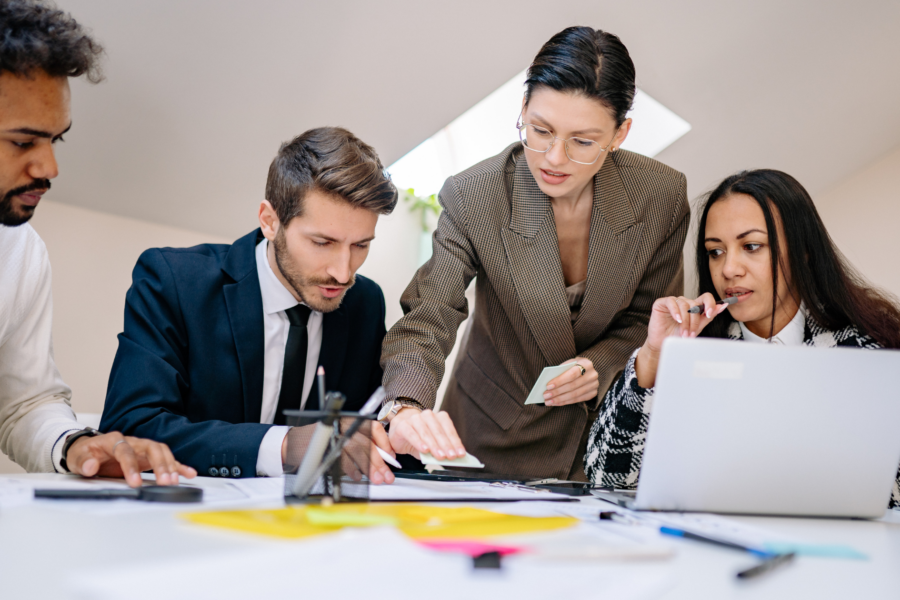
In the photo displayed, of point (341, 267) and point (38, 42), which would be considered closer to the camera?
point (38, 42)

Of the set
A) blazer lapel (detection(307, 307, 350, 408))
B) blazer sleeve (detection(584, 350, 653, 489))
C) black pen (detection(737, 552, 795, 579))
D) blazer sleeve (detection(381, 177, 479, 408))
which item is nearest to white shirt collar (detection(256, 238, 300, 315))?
blazer lapel (detection(307, 307, 350, 408))

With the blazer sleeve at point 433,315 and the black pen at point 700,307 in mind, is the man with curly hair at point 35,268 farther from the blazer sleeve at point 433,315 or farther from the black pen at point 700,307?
the black pen at point 700,307

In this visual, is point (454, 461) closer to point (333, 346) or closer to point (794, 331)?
point (333, 346)

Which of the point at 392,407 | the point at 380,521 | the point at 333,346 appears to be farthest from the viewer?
the point at 333,346

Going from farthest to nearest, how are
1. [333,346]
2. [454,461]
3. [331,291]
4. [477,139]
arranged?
[477,139] < [333,346] < [331,291] < [454,461]

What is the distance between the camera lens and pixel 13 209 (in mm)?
1475

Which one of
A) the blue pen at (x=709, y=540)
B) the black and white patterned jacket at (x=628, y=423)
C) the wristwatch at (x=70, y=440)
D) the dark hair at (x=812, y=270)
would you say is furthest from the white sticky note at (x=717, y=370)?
the wristwatch at (x=70, y=440)

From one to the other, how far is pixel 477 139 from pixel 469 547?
3755mm

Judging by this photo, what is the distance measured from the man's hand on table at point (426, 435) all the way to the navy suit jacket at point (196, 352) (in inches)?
11.0

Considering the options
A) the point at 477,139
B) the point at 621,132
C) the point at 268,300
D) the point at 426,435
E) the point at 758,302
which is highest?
the point at 477,139

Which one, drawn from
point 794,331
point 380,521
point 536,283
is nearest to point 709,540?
point 380,521

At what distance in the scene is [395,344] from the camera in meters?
1.84

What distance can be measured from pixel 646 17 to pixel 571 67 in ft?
4.96

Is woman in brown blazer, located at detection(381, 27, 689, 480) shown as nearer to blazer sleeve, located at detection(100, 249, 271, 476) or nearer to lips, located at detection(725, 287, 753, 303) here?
lips, located at detection(725, 287, 753, 303)
